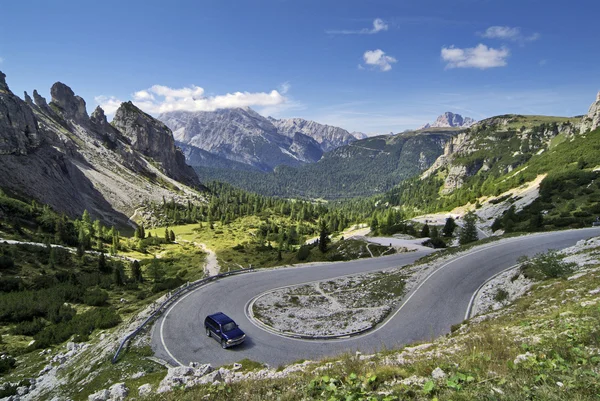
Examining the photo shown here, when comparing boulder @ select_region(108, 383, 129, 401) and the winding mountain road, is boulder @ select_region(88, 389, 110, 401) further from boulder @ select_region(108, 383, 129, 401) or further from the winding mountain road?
the winding mountain road

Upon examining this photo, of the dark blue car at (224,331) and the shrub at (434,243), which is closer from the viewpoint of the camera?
the dark blue car at (224,331)

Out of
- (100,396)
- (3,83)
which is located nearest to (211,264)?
(100,396)

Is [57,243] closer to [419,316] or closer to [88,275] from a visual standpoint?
[88,275]

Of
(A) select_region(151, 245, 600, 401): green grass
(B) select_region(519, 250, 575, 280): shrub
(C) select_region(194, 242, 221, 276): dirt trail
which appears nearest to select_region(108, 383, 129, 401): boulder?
(A) select_region(151, 245, 600, 401): green grass

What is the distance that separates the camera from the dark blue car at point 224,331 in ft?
68.9

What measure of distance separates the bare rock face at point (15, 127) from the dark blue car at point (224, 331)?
482 ft

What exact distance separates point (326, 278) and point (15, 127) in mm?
160773

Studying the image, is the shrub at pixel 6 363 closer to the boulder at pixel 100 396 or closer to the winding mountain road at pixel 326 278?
the winding mountain road at pixel 326 278

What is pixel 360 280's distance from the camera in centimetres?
3494

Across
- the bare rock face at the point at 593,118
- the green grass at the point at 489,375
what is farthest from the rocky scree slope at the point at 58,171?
the bare rock face at the point at 593,118

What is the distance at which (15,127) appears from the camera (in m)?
129

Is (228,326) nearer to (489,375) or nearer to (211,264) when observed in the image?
(489,375)

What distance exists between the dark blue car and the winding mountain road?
0.48 meters

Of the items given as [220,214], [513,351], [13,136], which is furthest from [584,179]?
[13,136]
